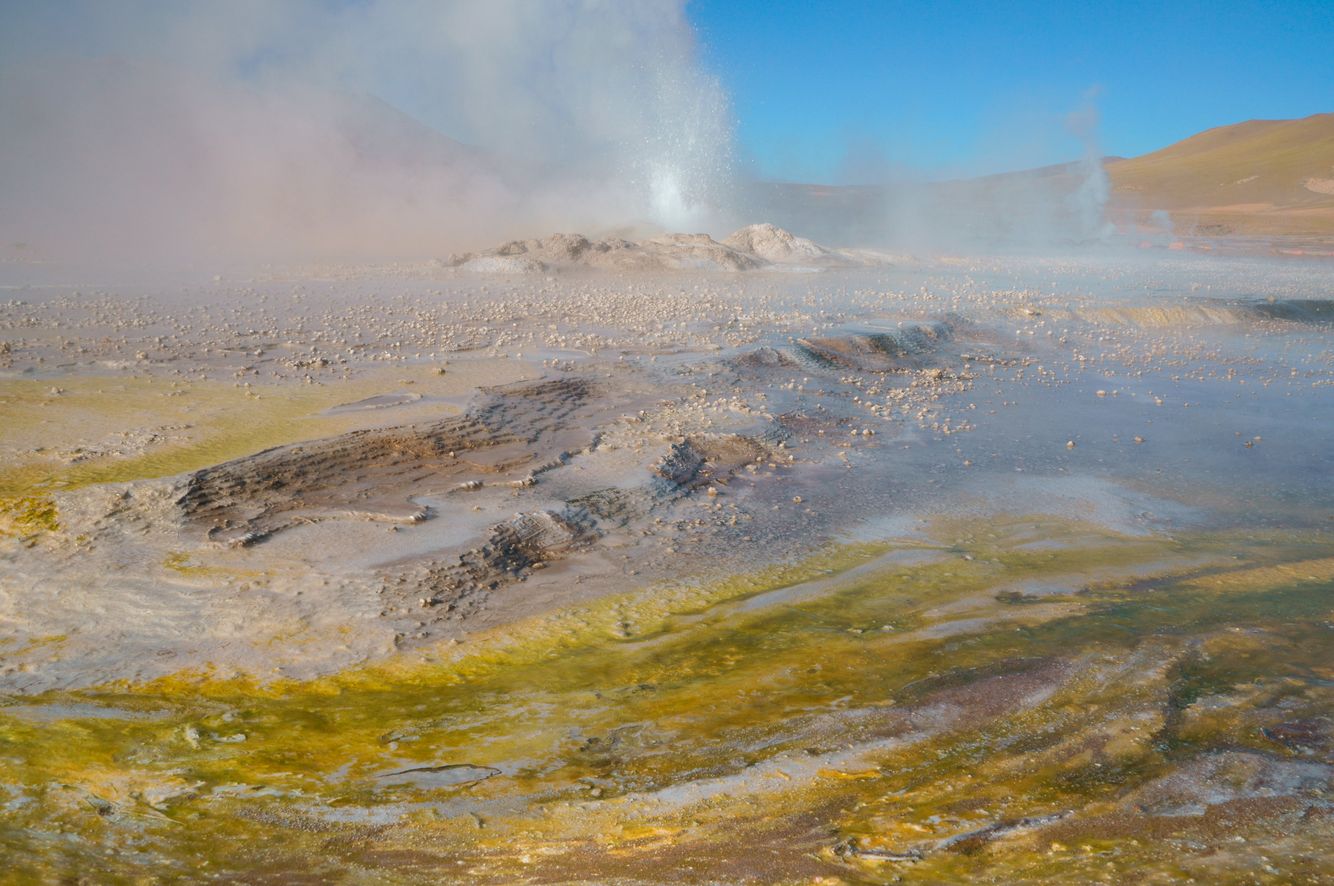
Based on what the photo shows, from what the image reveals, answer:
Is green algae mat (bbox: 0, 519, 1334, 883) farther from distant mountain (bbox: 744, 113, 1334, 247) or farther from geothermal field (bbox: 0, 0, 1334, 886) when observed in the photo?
distant mountain (bbox: 744, 113, 1334, 247)

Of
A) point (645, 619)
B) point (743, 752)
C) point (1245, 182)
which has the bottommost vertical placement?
point (743, 752)

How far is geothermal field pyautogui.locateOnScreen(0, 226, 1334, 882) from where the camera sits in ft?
9.50

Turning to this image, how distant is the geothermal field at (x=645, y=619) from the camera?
2895mm

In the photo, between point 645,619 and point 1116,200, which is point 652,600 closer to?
point 645,619

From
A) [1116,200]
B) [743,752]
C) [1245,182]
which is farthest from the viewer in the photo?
[1116,200]

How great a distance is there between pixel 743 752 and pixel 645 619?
1504 mm

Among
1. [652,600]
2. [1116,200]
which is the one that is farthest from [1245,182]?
[652,600]

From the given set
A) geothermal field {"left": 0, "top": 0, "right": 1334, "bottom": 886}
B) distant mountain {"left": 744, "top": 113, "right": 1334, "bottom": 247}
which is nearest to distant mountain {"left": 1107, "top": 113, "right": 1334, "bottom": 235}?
distant mountain {"left": 744, "top": 113, "right": 1334, "bottom": 247}

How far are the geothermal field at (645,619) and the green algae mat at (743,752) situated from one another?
0.02m

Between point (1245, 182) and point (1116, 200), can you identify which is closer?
point (1245, 182)

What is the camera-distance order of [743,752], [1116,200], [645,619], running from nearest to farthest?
[743,752]
[645,619]
[1116,200]

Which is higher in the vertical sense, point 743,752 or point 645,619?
point 645,619

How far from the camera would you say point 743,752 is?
3453mm

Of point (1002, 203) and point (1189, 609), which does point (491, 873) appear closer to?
point (1189, 609)
